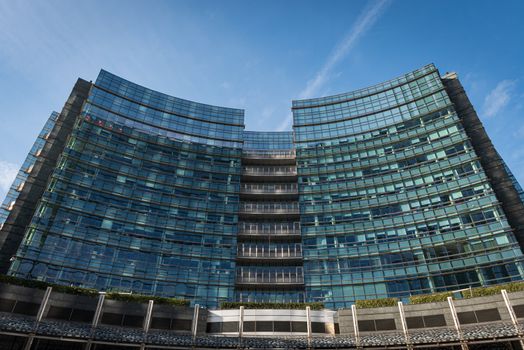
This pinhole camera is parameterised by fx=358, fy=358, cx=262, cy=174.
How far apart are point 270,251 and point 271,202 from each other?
10.9 meters

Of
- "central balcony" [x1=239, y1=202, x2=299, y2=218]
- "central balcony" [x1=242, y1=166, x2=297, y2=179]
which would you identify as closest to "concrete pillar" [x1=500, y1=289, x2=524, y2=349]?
"central balcony" [x1=239, y1=202, x2=299, y2=218]

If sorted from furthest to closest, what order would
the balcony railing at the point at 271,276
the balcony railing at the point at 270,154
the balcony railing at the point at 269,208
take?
the balcony railing at the point at 270,154, the balcony railing at the point at 269,208, the balcony railing at the point at 271,276

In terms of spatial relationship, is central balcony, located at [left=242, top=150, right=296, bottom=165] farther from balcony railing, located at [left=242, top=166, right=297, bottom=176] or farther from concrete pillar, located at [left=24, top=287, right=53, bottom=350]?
concrete pillar, located at [left=24, top=287, right=53, bottom=350]

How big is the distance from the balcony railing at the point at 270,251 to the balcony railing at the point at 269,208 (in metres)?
6.16

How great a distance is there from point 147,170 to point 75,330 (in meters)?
31.1

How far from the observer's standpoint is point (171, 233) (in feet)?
187

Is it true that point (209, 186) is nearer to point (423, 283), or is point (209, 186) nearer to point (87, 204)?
point (87, 204)

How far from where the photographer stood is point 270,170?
6812 centimetres

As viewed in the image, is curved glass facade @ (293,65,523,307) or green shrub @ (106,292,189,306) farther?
curved glass facade @ (293,65,523,307)

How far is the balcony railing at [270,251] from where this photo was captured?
5606 cm

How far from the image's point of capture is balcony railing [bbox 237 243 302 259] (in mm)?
56062

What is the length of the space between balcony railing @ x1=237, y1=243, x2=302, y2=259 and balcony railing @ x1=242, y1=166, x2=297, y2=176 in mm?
14704

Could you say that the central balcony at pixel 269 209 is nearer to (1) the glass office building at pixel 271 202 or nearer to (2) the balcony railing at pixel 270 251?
(1) the glass office building at pixel 271 202

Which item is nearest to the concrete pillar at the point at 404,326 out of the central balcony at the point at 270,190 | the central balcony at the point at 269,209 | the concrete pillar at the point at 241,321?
the concrete pillar at the point at 241,321
